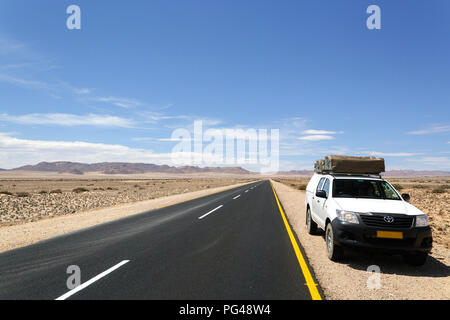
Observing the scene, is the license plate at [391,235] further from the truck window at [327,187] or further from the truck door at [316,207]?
the truck door at [316,207]

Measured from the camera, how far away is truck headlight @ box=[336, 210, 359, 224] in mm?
5881

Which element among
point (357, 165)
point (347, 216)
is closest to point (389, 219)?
point (347, 216)

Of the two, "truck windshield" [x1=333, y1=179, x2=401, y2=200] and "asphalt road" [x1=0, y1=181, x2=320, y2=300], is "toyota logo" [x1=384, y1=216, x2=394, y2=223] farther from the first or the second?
"asphalt road" [x1=0, y1=181, x2=320, y2=300]

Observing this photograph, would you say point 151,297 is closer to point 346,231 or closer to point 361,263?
point 346,231

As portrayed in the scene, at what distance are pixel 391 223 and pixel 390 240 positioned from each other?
0.32 metres

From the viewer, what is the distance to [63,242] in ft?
26.6

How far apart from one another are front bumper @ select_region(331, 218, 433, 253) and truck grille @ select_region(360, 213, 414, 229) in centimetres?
7

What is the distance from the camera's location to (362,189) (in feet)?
24.3

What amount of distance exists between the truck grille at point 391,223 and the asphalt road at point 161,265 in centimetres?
167

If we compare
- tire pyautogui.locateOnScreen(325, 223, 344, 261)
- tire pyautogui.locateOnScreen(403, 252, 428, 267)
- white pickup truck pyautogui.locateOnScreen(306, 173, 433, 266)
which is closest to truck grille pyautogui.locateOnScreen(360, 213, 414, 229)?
white pickup truck pyautogui.locateOnScreen(306, 173, 433, 266)

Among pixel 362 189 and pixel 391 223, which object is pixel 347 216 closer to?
pixel 391 223

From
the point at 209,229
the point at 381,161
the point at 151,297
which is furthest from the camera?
the point at 209,229
